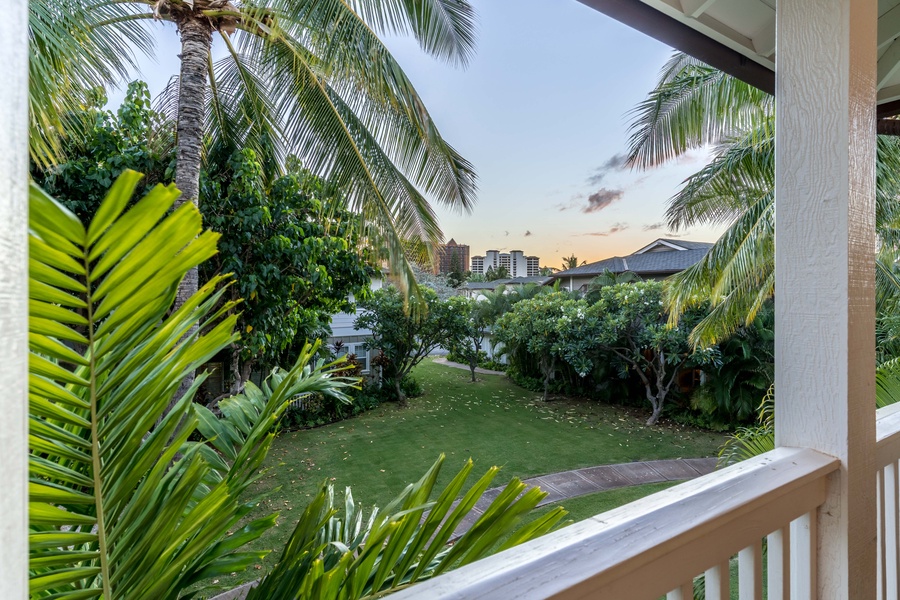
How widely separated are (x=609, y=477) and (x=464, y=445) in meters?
1.73

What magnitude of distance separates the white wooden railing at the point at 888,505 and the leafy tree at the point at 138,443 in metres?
0.69

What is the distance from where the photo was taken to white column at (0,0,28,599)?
206 mm

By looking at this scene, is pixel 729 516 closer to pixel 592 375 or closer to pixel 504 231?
pixel 592 375

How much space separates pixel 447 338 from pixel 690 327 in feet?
10.9

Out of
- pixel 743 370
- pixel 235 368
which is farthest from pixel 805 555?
pixel 743 370

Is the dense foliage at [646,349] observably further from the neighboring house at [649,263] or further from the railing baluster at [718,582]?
the railing baluster at [718,582]

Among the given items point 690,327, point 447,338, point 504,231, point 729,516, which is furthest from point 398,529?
point 504,231

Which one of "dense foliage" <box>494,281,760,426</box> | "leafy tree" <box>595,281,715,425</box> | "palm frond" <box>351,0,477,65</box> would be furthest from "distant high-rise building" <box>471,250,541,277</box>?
"palm frond" <box>351,0,477,65</box>

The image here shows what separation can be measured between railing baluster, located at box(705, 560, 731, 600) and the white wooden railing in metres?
0.50

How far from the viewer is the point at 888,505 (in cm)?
96

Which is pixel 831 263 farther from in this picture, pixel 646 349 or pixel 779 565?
pixel 646 349

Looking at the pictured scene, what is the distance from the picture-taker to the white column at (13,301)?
0.21 metres

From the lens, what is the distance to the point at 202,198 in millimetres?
3758

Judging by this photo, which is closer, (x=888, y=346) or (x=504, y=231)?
(x=888, y=346)
